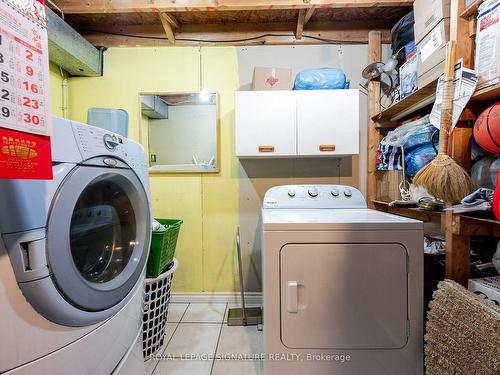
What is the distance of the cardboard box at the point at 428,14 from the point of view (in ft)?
4.20

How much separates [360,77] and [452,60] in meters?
1.19

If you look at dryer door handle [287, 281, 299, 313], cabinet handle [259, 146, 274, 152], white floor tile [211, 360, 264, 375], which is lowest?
white floor tile [211, 360, 264, 375]

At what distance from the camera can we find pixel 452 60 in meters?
1.12

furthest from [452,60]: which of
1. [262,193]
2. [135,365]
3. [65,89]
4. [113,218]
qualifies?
[65,89]

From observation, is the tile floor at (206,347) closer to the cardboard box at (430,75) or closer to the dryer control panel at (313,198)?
the dryer control panel at (313,198)

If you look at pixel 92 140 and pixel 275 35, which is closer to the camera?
pixel 92 140

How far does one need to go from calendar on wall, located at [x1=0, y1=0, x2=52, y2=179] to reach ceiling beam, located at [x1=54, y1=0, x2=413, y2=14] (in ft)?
4.87

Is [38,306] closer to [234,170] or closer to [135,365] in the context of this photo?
[135,365]

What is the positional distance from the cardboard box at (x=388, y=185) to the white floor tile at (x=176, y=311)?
1.96 metres

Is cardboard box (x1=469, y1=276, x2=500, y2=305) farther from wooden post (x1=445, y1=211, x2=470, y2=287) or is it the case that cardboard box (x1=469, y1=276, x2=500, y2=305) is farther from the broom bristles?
the broom bristles

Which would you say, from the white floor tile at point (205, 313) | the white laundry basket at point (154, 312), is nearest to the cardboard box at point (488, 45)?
the white laundry basket at point (154, 312)

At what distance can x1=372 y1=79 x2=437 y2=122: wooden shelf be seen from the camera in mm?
1470

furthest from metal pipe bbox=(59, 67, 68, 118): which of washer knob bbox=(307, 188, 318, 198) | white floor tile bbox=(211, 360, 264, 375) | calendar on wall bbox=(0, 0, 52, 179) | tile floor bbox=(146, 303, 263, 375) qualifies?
white floor tile bbox=(211, 360, 264, 375)

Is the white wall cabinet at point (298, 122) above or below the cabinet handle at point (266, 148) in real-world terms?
above
